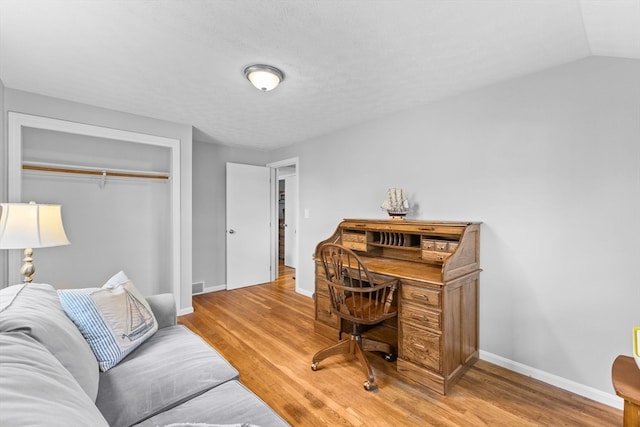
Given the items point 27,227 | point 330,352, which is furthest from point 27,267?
point 330,352

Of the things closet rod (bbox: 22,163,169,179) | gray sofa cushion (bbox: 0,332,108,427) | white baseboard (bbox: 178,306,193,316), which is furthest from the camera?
white baseboard (bbox: 178,306,193,316)

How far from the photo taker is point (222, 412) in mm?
1155

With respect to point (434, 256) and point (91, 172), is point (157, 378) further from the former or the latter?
point (91, 172)

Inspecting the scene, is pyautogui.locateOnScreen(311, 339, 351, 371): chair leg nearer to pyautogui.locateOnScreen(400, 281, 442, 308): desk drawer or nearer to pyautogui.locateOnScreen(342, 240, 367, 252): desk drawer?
pyautogui.locateOnScreen(400, 281, 442, 308): desk drawer

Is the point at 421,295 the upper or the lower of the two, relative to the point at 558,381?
upper

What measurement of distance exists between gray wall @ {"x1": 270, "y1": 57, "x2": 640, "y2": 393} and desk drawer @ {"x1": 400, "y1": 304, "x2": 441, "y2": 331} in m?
0.71

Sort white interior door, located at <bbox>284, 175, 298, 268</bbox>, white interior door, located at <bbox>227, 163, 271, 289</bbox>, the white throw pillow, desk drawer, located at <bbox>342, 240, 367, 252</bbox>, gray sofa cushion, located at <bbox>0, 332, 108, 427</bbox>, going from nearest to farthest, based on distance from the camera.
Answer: gray sofa cushion, located at <bbox>0, 332, 108, 427</bbox>, the white throw pillow, desk drawer, located at <bbox>342, 240, 367, 252</bbox>, white interior door, located at <bbox>227, 163, 271, 289</bbox>, white interior door, located at <bbox>284, 175, 298, 268</bbox>

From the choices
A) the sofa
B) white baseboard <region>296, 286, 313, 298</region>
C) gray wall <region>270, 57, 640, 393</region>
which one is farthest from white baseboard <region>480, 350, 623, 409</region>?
white baseboard <region>296, 286, 313, 298</region>

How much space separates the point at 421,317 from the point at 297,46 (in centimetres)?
202

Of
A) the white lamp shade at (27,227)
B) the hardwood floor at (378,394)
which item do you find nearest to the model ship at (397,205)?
the hardwood floor at (378,394)

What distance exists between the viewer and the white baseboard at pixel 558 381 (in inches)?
74.1

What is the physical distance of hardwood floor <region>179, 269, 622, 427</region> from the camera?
1768mm

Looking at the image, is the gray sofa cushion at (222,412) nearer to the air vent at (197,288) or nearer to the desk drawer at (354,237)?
the desk drawer at (354,237)

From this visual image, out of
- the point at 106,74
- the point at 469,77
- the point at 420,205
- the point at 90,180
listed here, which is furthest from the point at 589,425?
the point at 90,180
